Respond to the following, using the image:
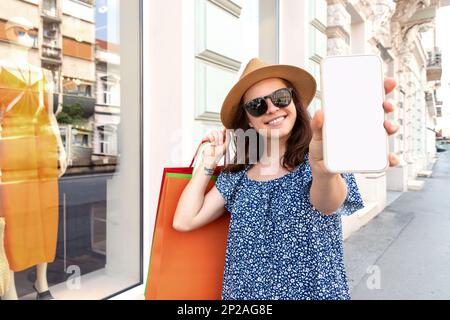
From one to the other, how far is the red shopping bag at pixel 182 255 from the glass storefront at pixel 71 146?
101 centimetres

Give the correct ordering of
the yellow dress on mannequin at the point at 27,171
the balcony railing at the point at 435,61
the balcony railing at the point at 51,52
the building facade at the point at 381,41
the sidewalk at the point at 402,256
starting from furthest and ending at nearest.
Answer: the balcony railing at the point at 435,61, the building facade at the point at 381,41, the sidewalk at the point at 402,256, the balcony railing at the point at 51,52, the yellow dress on mannequin at the point at 27,171

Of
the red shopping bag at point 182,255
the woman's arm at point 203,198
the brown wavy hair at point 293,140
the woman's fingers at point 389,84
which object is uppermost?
the woman's fingers at point 389,84

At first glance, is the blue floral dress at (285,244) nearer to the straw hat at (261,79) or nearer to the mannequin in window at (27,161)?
the straw hat at (261,79)

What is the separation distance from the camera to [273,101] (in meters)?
1.16

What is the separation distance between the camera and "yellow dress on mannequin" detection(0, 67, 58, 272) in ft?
5.44

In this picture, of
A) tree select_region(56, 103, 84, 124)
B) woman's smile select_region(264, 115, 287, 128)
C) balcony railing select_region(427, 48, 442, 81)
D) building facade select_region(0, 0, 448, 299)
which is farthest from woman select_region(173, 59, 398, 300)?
balcony railing select_region(427, 48, 442, 81)

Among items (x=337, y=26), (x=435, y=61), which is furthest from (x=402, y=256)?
(x=435, y=61)

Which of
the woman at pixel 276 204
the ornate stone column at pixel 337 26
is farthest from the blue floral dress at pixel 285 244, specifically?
the ornate stone column at pixel 337 26

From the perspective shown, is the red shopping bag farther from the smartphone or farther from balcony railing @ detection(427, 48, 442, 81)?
balcony railing @ detection(427, 48, 442, 81)

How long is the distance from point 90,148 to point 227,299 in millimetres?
1401

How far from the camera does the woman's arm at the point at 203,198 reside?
1127 mm

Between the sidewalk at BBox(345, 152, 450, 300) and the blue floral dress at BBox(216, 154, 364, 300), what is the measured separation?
85.1 inches
